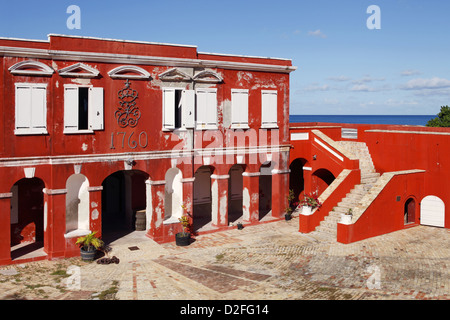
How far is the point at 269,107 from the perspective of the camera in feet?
82.0

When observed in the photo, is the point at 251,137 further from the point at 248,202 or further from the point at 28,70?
the point at 28,70

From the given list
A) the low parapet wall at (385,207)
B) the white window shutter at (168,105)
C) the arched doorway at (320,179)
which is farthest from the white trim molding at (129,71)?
the arched doorway at (320,179)

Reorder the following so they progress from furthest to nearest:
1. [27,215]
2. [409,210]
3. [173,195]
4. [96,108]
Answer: [409,210]
[173,195]
[27,215]
[96,108]

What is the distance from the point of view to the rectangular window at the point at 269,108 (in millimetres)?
24781

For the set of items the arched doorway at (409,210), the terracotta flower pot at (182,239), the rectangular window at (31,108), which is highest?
the rectangular window at (31,108)

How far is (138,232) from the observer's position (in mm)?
22969

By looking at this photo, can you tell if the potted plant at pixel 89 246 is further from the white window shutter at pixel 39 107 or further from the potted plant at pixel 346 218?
the potted plant at pixel 346 218

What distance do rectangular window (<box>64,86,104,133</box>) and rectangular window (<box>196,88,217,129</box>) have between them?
5.18 m

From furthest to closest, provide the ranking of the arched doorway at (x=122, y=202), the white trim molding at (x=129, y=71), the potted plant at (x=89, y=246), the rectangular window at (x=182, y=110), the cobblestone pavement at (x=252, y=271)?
the arched doorway at (x=122, y=202), the rectangular window at (x=182, y=110), the white trim molding at (x=129, y=71), the potted plant at (x=89, y=246), the cobblestone pavement at (x=252, y=271)

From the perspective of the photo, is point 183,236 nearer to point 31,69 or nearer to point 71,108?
point 71,108

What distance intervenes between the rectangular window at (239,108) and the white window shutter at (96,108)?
24.0 ft

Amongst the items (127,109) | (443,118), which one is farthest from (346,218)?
(443,118)

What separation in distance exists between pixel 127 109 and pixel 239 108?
21.3 ft
